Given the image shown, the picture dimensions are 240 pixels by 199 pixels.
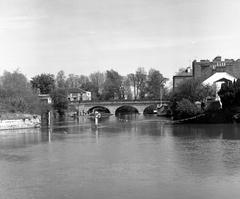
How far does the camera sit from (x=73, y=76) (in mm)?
175750

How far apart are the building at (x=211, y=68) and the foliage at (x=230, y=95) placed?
26.3m

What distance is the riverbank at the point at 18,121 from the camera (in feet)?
207

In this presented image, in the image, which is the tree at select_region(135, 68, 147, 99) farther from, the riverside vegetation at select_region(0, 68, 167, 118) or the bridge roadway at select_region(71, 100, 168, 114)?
the bridge roadway at select_region(71, 100, 168, 114)

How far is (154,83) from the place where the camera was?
146125 millimetres

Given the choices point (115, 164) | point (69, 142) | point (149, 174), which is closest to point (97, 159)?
point (115, 164)

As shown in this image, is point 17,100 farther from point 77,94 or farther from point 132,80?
point 77,94

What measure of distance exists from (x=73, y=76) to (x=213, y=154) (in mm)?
145716

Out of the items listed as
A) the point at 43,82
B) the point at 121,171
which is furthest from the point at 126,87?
the point at 121,171

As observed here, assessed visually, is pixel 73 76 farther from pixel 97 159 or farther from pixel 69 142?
pixel 97 159

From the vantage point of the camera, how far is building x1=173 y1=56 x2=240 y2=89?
109 m

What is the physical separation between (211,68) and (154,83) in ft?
109

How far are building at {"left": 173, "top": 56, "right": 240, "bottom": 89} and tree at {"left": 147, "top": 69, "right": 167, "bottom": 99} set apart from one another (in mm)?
9857

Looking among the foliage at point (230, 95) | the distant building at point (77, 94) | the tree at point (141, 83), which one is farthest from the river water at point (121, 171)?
the distant building at point (77, 94)

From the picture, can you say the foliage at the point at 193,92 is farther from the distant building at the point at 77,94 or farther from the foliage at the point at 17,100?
the distant building at the point at 77,94
